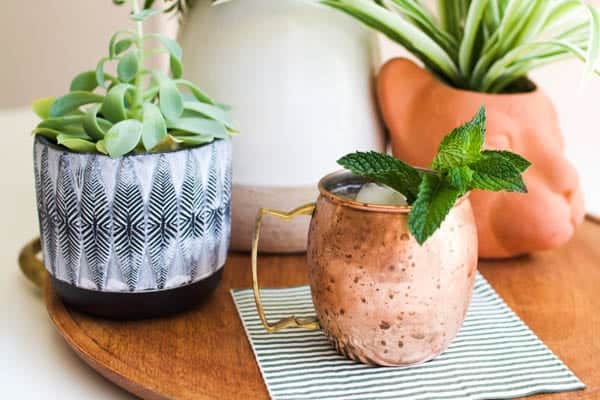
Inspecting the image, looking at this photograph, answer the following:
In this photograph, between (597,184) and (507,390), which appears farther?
(597,184)

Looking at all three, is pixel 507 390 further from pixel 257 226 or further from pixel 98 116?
pixel 98 116

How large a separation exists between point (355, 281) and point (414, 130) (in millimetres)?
202

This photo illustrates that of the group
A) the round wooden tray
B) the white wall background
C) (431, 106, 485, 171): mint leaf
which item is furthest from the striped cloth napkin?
the white wall background

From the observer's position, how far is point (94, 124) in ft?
1.46

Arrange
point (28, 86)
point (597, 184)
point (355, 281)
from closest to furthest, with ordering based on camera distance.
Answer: point (355, 281), point (597, 184), point (28, 86)

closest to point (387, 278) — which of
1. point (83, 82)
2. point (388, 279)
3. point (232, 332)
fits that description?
point (388, 279)

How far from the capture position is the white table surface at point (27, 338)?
44 centimetres

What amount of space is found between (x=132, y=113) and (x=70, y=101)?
0.04 metres

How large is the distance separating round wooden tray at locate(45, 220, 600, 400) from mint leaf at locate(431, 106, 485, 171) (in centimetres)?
12

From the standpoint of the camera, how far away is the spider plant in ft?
1.79

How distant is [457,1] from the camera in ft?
1.92

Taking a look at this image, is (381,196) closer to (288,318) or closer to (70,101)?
(288,318)

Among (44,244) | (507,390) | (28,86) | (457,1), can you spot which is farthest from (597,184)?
(28,86)

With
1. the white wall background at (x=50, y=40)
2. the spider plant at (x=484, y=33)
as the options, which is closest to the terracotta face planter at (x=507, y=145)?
the spider plant at (x=484, y=33)
